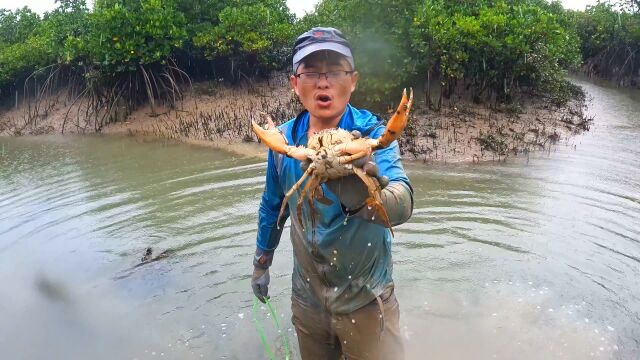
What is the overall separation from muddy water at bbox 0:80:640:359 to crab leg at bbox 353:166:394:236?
2124 mm

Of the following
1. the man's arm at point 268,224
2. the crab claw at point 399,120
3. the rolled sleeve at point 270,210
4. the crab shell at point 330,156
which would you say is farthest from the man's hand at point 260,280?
the crab claw at point 399,120

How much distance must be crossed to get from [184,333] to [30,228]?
341 centimetres

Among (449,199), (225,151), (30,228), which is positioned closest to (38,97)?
(225,151)

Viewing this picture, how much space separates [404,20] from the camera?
9320 mm

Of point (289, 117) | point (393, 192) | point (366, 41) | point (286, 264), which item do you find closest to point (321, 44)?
point (393, 192)

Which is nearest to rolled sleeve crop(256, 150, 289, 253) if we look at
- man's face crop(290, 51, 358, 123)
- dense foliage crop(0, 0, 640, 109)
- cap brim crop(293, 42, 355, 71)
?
man's face crop(290, 51, 358, 123)

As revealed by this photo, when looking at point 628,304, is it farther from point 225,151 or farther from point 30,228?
point 225,151

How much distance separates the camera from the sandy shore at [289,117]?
28.8 feet

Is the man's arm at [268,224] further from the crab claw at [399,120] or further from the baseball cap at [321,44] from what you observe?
the crab claw at [399,120]

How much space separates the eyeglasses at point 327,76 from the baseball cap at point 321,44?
0.22 feet

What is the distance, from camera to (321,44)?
236cm

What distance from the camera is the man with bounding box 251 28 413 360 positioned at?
2.36 m

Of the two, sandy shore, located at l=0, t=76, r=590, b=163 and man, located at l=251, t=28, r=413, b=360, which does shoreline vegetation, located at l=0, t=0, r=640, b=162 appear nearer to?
sandy shore, located at l=0, t=76, r=590, b=163

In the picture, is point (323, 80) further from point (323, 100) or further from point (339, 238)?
point (339, 238)
